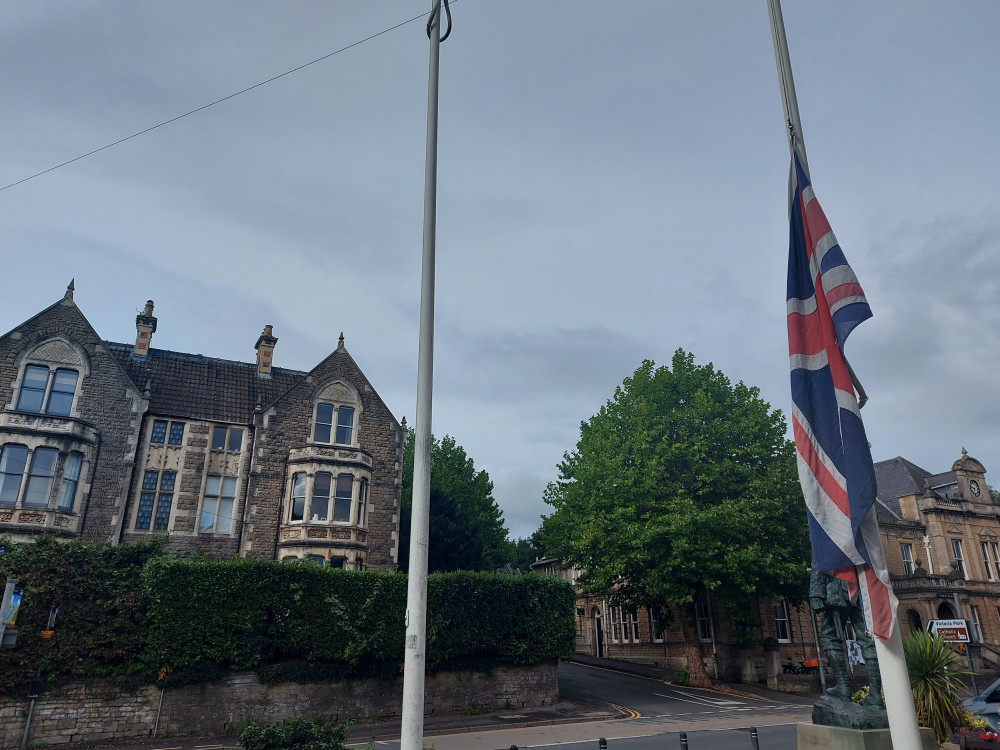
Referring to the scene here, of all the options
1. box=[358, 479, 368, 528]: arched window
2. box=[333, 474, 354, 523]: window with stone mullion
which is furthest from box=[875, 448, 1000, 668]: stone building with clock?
box=[333, 474, 354, 523]: window with stone mullion

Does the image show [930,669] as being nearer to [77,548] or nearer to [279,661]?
[279,661]

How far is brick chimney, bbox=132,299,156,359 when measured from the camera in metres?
35.7

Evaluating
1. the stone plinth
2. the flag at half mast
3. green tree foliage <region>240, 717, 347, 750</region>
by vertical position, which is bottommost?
green tree foliage <region>240, 717, 347, 750</region>

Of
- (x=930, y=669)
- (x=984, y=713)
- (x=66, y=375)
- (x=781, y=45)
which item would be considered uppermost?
(x=66, y=375)

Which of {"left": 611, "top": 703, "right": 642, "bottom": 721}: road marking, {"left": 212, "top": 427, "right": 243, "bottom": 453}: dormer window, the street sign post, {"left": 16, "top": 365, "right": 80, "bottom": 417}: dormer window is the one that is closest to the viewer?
the street sign post

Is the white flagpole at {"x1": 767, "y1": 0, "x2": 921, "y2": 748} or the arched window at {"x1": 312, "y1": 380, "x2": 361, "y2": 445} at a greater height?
the arched window at {"x1": 312, "y1": 380, "x2": 361, "y2": 445}

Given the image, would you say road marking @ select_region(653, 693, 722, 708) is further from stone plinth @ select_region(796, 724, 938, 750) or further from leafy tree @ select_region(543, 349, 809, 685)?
stone plinth @ select_region(796, 724, 938, 750)

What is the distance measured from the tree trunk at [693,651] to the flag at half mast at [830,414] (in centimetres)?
2760

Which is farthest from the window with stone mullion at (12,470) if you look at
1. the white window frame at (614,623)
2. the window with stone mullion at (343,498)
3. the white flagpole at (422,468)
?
the white window frame at (614,623)

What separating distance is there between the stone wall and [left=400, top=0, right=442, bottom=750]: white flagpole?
15.8 meters

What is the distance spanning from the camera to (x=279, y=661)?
923 inches

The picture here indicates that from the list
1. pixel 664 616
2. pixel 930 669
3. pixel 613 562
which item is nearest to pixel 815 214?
pixel 930 669

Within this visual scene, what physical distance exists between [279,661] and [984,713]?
67.2ft

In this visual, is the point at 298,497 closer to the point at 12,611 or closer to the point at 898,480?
the point at 12,611
